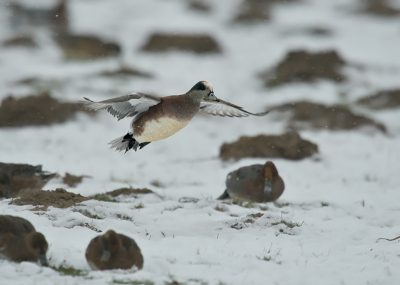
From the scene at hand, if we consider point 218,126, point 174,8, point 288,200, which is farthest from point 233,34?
point 288,200

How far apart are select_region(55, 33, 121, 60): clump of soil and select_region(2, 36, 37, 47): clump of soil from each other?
1297mm

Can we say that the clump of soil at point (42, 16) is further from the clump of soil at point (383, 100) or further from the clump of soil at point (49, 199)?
the clump of soil at point (49, 199)

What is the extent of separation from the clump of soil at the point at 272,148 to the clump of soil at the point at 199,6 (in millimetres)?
20625

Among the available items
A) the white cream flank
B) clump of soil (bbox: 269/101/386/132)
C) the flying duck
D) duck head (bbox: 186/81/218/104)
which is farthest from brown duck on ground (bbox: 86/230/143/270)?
clump of soil (bbox: 269/101/386/132)

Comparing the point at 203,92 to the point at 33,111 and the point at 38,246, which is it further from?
the point at 33,111

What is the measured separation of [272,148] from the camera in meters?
9.37

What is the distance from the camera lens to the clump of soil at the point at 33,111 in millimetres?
10867

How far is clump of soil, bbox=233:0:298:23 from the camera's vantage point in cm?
2731

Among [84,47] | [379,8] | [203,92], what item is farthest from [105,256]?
[379,8]

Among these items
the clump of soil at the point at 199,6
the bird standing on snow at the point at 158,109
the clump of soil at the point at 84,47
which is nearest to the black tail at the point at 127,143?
the bird standing on snow at the point at 158,109

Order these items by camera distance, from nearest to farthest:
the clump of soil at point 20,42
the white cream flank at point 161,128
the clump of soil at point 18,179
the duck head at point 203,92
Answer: the duck head at point 203,92
the white cream flank at point 161,128
the clump of soil at point 18,179
the clump of soil at point 20,42

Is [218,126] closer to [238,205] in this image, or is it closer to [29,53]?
[238,205]

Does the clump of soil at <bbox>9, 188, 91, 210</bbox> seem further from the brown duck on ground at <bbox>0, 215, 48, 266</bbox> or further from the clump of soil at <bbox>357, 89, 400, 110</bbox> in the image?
the clump of soil at <bbox>357, 89, 400, 110</bbox>

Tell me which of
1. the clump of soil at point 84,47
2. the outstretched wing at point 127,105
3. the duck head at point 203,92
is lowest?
the outstretched wing at point 127,105
